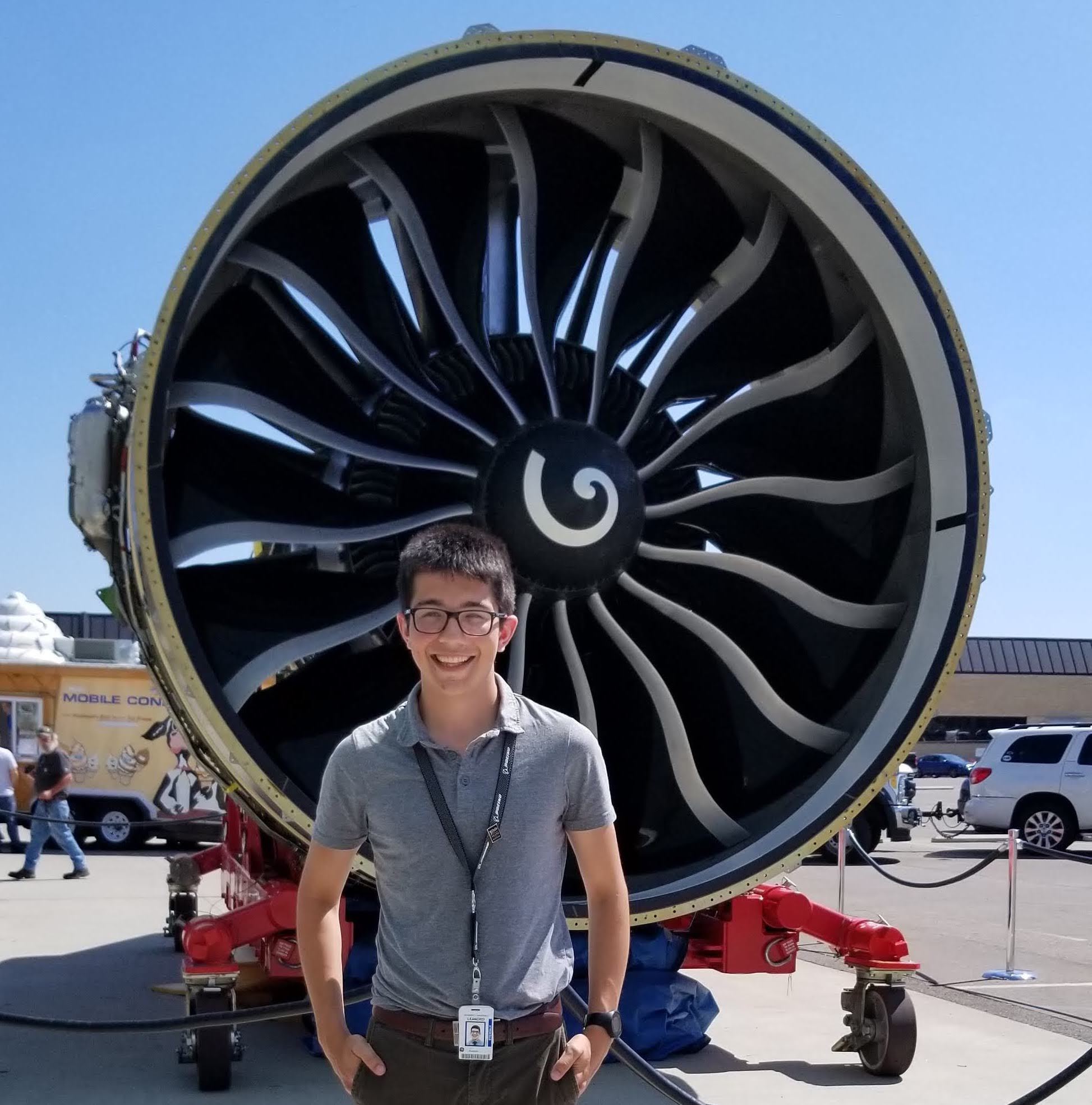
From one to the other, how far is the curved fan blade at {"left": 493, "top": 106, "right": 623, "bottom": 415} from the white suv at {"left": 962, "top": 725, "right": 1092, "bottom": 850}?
12.1m

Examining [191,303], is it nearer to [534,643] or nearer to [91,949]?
[534,643]

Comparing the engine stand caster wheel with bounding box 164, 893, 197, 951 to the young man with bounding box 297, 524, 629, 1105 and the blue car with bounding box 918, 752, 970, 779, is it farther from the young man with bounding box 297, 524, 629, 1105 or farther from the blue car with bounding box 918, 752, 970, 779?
the blue car with bounding box 918, 752, 970, 779

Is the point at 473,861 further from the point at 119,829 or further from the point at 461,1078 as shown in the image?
the point at 119,829

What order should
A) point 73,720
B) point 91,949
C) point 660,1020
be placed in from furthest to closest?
point 73,720, point 91,949, point 660,1020

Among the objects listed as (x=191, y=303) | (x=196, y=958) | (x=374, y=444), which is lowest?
(x=196, y=958)

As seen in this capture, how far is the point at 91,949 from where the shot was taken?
8281mm

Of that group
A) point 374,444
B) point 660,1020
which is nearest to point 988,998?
point 660,1020

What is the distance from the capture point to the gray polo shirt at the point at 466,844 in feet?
6.95

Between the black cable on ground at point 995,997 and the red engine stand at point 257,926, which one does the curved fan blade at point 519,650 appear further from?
the black cable on ground at point 995,997

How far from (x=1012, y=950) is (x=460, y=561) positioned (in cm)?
629

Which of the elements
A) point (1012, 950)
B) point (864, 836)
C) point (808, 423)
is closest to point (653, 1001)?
point (808, 423)

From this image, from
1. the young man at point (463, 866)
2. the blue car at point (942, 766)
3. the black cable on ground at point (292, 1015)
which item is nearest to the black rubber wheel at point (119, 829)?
the black cable on ground at point (292, 1015)

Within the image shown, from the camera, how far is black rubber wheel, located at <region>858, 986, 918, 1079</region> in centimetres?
484

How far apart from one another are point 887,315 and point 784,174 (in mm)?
606
